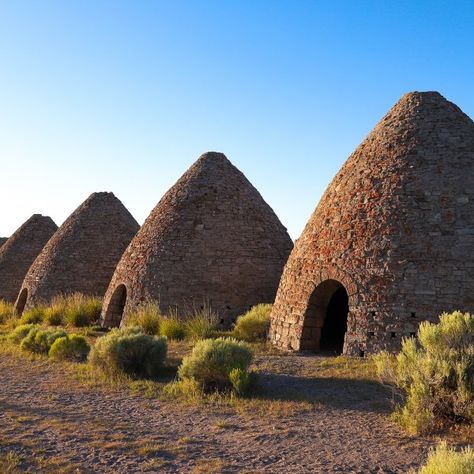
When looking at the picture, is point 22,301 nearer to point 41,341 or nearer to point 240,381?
point 41,341

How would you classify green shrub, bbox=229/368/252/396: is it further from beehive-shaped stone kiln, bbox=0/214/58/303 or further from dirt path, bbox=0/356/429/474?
beehive-shaped stone kiln, bbox=0/214/58/303

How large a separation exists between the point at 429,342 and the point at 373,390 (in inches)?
50.2

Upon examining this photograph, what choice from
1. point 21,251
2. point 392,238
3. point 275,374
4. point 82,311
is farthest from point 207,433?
point 21,251

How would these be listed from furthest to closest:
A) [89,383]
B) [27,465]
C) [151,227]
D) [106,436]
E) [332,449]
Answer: [151,227] < [89,383] < [106,436] < [332,449] < [27,465]

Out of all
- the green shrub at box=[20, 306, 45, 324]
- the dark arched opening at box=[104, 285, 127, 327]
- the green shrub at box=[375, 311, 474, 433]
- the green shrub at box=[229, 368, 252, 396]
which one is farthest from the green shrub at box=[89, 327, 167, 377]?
the green shrub at box=[20, 306, 45, 324]

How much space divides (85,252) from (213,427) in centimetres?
1333

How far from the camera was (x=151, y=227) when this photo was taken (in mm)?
15148

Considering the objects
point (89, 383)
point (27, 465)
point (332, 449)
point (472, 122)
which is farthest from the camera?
point (472, 122)

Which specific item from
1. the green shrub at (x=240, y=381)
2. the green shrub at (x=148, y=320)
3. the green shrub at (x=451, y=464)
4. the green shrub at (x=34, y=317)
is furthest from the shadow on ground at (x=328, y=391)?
the green shrub at (x=34, y=317)

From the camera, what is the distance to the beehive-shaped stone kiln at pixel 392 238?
929 cm

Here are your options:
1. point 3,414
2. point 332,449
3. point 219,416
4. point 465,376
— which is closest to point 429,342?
point 465,376

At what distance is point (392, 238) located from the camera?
9.69m

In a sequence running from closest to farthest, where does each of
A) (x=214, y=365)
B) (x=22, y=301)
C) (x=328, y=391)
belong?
1. (x=328, y=391)
2. (x=214, y=365)
3. (x=22, y=301)

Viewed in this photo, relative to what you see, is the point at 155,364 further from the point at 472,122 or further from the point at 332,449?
the point at 472,122
